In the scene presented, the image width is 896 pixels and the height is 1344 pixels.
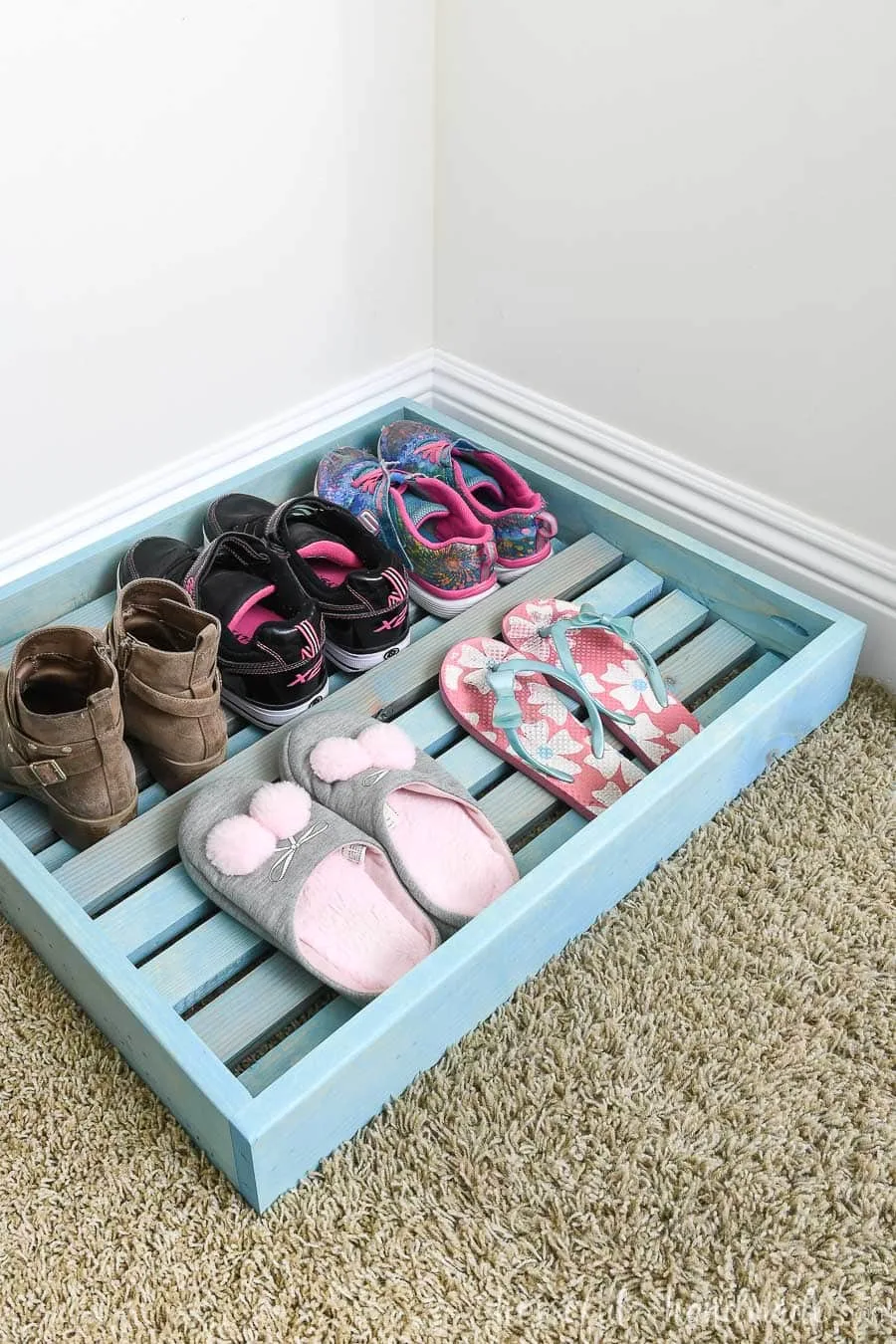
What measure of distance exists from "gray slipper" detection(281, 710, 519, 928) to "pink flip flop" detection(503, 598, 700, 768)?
9.7 inches

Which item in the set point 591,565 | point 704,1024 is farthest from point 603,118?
point 704,1024

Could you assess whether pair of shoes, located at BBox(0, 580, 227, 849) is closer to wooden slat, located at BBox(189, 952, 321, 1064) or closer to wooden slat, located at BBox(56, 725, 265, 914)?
wooden slat, located at BBox(56, 725, 265, 914)

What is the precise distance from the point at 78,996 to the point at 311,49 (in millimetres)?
1258

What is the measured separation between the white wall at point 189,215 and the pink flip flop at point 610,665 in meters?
0.58

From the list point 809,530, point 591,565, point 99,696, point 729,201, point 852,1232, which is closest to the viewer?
point 852,1232

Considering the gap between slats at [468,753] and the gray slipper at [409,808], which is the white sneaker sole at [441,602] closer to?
the gap between slats at [468,753]

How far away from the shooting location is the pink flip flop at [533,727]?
1379 mm

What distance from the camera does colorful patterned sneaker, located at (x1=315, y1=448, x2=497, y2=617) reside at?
5.16ft

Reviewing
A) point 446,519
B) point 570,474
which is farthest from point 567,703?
point 570,474

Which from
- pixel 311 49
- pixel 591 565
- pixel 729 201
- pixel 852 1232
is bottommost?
pixel 852 1232

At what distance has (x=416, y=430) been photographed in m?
1.78

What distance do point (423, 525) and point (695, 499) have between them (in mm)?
407

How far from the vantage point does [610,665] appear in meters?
1.50

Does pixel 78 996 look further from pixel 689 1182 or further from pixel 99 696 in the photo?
pixel 689 1182
